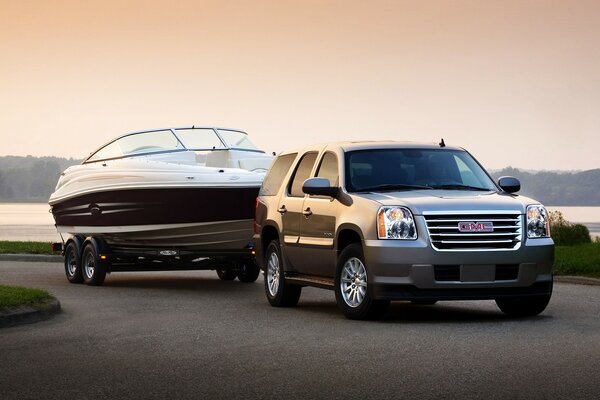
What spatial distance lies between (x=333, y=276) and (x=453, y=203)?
2.05 meters

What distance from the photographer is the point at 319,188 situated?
16.1 meters

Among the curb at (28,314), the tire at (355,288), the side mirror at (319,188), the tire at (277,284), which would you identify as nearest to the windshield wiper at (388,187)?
the side mirror at (319,188)

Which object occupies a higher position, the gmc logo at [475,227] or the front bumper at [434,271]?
Result: the gmc logo at [475,227]

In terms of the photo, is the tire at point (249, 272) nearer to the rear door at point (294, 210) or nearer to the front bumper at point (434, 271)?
the rear door at point (294, 210)

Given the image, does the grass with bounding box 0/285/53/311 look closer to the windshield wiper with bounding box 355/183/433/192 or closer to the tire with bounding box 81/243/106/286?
the tire with bounding box 81/243/106/286

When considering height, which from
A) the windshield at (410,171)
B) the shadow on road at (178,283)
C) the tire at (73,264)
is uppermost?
the windshield at (410,171)

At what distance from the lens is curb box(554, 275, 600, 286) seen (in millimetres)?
23192

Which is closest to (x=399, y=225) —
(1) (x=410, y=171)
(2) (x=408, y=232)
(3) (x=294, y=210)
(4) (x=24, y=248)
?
(2) (x=408, y=232)

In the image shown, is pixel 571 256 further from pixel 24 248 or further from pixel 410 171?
pixel 24 248

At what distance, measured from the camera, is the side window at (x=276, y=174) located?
18500mm

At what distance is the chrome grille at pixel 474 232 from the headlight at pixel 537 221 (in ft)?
0.72

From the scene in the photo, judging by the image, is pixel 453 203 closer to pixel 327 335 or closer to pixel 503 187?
pixel 503 187

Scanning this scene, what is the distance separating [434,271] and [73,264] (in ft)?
35.6

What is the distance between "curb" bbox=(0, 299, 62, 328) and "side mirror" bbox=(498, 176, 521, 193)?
6.32m
